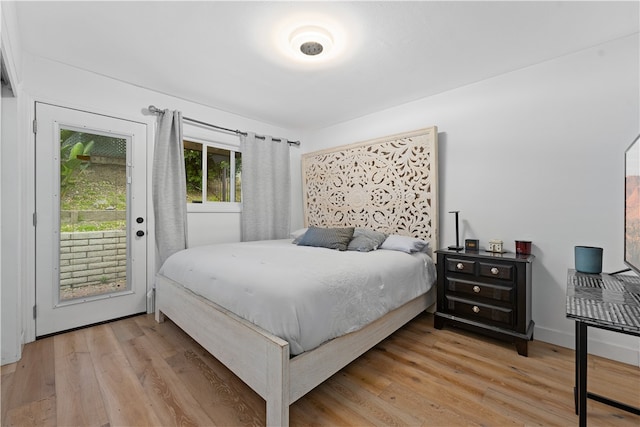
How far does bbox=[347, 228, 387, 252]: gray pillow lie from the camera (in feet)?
9.01

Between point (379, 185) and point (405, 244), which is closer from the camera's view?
point (405, 244)

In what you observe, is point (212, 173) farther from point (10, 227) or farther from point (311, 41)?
point (311, 41)

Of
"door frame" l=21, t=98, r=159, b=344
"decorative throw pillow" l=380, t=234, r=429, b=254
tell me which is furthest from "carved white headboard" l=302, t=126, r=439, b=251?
"door frame" l=21, t=98, r=159, b=344

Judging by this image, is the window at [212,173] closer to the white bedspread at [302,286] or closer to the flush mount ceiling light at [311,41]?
the white bedspread at [302,286]

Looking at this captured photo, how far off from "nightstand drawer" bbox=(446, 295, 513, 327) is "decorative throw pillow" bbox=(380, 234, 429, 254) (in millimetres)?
530

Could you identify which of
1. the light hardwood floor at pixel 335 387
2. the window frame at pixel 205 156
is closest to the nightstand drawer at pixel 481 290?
the light hardwood floor at pixel 335 387

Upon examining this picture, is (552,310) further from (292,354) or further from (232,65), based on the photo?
(232,65)

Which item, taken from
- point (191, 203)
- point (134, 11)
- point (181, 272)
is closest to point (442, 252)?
point (181, 272)

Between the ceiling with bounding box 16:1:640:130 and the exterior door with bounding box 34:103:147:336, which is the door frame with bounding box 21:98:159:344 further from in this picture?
the ceiling with bounding box 16:1:640:130

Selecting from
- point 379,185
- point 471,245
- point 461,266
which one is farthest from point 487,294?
point 379,185

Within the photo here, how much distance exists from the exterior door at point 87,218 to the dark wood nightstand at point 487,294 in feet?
9.87

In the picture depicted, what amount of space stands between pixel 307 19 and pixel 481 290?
2457 mm

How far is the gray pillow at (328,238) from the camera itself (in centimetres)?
284

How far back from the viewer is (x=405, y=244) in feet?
9.07
